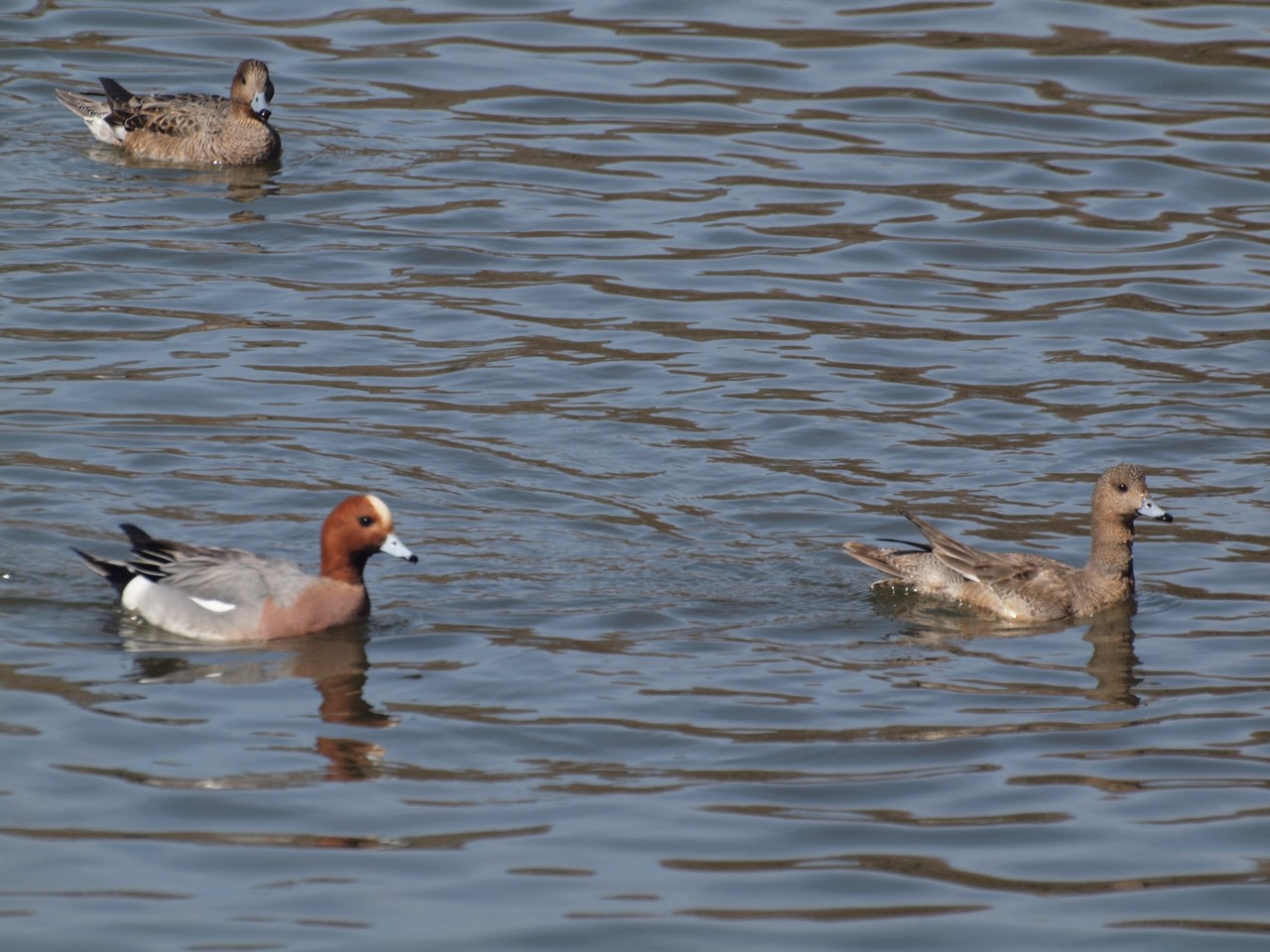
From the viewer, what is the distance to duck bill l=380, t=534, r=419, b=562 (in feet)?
34.0

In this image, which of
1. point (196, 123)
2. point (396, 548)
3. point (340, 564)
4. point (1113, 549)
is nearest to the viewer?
point (396, 548)

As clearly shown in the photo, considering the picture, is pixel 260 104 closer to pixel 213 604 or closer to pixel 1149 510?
pixel 213 604

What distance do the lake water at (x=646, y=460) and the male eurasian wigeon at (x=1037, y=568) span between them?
0.19m

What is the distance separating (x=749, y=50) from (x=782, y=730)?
43.2 feet

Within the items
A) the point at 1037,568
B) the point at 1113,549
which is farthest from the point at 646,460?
the point at 1113,549

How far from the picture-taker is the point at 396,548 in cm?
1043

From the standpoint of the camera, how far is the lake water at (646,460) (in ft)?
25.8

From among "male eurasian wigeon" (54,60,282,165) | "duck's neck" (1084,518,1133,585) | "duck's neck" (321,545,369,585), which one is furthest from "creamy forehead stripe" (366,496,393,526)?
"male eurasian wigeon" (54,60,282,165)

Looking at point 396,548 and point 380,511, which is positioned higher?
point 380,511

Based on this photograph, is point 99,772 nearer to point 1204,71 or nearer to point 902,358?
point 902,358

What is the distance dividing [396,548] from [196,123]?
8840 mm

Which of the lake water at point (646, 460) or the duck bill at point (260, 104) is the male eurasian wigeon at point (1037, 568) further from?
the duck bill at point (260, 104)

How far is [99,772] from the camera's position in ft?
27.8

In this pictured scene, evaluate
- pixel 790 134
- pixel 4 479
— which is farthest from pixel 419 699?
pixel 790 134
